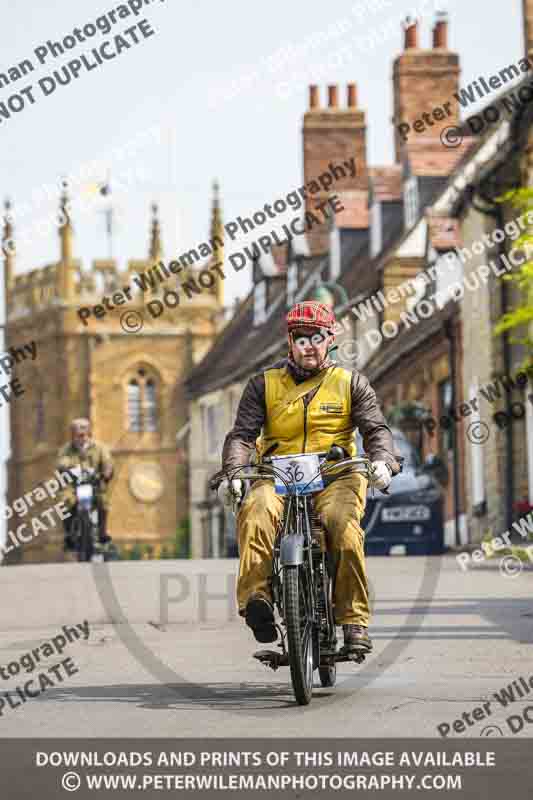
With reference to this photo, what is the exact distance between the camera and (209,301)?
345 feet

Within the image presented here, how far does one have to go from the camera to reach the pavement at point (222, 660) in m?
8.51

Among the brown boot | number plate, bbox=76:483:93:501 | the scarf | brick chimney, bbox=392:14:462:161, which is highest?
brick chimney, bbox=392:14:462:161

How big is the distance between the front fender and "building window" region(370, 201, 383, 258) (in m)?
39.3

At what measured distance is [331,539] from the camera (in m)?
9.46

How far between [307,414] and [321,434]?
0.12 m

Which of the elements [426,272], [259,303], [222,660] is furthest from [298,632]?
[259,303]

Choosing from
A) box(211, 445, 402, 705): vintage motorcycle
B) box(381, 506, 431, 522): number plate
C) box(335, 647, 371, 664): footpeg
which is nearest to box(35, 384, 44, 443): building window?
box(381, 506, 431, 522): number plate

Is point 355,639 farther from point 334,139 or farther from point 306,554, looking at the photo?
point 334,139

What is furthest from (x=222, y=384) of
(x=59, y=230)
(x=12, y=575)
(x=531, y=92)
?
(x=12, y=575)

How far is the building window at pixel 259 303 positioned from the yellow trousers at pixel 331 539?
57.4 meters

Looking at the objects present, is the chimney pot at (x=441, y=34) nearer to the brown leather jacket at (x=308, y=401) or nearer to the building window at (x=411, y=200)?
the building window at (x=411, y=200)

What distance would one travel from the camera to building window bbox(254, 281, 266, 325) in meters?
67.6

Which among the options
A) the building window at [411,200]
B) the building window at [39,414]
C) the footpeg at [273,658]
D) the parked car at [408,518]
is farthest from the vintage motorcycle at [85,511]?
the building window at [39,414]

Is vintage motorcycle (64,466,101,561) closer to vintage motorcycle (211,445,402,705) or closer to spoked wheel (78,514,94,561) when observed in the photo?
spoked wheel (78,514,94,561)
